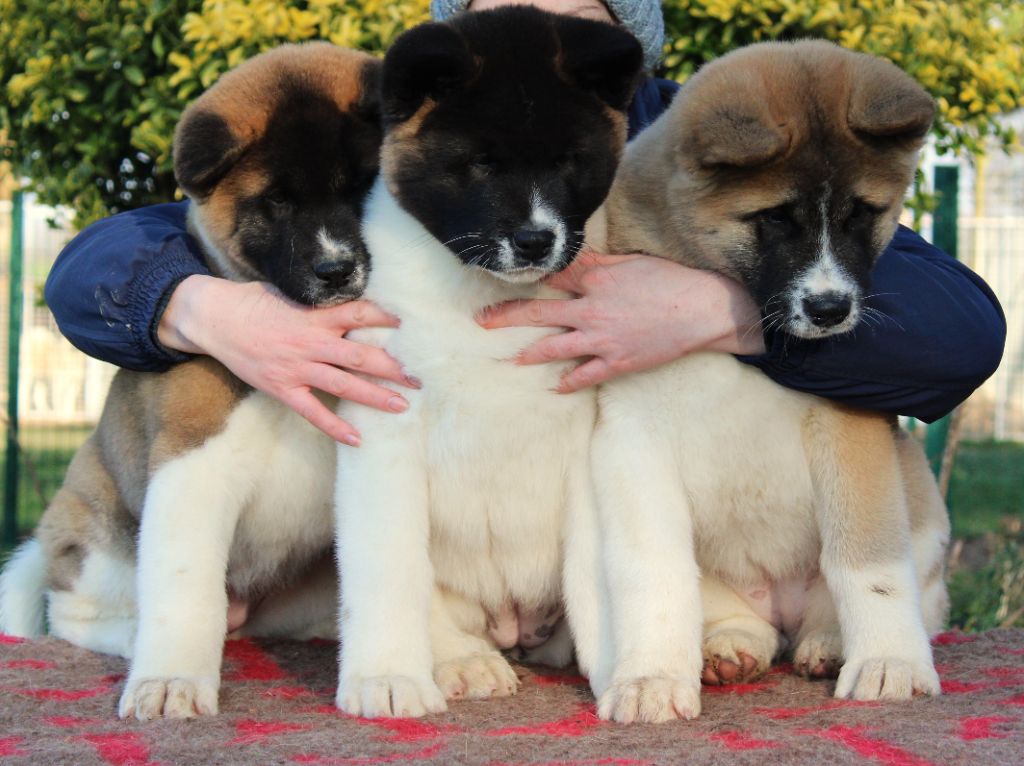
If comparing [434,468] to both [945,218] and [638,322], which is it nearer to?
[638,322]

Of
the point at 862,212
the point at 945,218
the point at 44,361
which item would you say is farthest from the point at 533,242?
the point at 44,361

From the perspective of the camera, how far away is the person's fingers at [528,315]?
312cm

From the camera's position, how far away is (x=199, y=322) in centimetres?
332

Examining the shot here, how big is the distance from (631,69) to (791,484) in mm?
1132

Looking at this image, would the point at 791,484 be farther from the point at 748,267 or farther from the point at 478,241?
the point at 478,241

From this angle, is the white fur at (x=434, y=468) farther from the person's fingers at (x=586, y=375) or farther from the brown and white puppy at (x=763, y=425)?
the brown and white puppy at (x=763, y=425)

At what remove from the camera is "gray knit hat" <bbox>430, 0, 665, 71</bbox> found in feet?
13.4

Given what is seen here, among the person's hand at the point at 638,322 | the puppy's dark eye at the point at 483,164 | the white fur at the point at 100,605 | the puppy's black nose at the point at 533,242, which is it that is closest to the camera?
the puppy's black nose at the point at 533,242

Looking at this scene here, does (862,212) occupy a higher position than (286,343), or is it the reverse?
(862,212)

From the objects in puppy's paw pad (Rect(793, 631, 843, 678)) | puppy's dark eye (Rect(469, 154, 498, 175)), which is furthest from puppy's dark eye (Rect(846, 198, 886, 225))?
puppy's paw pad (Rect(793, 631, 843, 678))

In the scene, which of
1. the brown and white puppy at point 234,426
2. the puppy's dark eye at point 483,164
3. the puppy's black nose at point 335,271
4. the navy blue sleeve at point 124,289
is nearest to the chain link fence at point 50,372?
the navy blue sleeve at point 124,289

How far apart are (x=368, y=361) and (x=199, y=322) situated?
1.81 ft

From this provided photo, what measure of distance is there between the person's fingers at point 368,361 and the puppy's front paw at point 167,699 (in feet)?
2.77

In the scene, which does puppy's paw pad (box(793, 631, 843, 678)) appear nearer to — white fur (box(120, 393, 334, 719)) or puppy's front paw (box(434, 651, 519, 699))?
puppy's front paw (box(434, 651, 519, 699))
